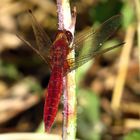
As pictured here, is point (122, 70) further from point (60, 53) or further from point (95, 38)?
point (60, 53)

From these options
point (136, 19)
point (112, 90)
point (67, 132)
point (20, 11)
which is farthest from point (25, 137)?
point (20, 11)

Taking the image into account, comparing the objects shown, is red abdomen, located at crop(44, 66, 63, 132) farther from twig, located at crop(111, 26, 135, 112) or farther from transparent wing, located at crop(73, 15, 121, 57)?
twig, located at crop(111, 26, 135, 112)

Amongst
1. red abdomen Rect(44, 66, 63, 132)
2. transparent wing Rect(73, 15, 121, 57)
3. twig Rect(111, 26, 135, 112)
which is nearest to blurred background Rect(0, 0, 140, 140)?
twig Rect(111, 26, 135, 112)

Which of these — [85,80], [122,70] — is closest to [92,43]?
[122,70]

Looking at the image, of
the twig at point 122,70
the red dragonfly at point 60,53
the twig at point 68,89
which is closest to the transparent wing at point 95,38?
the red dragonfly at point 60,53

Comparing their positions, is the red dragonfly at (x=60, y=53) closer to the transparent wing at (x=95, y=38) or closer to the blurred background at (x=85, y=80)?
the transparent wing at (x=95, y=38)

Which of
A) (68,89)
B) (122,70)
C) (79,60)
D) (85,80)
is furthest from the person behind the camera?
(85,80)
